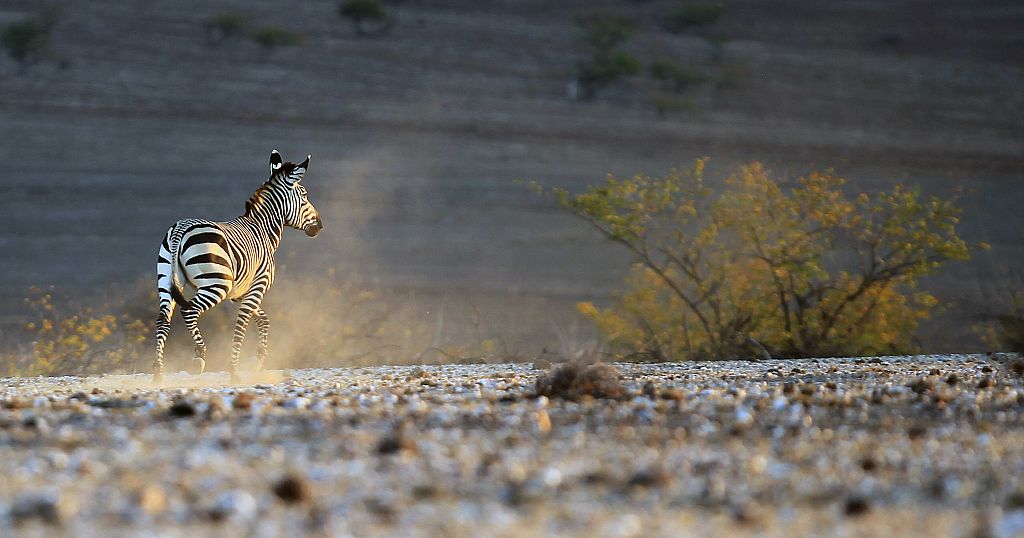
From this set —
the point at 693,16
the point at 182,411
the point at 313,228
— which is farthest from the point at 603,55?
the point at 182,411

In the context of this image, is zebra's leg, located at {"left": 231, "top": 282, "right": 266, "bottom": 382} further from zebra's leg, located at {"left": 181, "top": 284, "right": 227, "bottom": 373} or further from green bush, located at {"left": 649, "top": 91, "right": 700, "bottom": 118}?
green bush, located at {"left": 649, "top": 91, "right": 700, "bottom": 118}

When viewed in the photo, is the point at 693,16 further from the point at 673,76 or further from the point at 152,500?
the point at 152,500

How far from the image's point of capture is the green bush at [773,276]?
15164 millimetres

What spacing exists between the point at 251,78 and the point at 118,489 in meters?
39.7

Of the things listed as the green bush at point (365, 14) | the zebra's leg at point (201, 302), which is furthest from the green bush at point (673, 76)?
the zebra's leg at point (201, 302)

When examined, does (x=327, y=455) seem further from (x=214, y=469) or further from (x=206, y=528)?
(x=206, y=528)

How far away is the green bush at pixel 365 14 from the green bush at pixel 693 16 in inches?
524

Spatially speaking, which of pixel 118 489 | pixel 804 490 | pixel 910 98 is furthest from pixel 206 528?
pixel 910 98

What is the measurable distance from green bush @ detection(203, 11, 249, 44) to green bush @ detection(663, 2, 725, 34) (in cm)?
1948

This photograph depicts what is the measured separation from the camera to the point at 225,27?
1921 inches

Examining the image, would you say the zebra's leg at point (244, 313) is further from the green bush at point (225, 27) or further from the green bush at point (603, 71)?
the green bush at point (225, 27)

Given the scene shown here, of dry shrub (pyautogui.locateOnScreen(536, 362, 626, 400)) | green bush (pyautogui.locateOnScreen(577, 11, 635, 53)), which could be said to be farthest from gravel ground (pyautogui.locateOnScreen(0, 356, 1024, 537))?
green bush (pyautogui.locateOnScreen(577, 11, 635, 53))

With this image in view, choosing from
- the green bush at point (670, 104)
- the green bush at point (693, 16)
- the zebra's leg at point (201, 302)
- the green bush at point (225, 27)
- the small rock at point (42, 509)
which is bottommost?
the small rock at point (42, 509)

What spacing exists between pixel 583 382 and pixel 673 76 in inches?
1631
